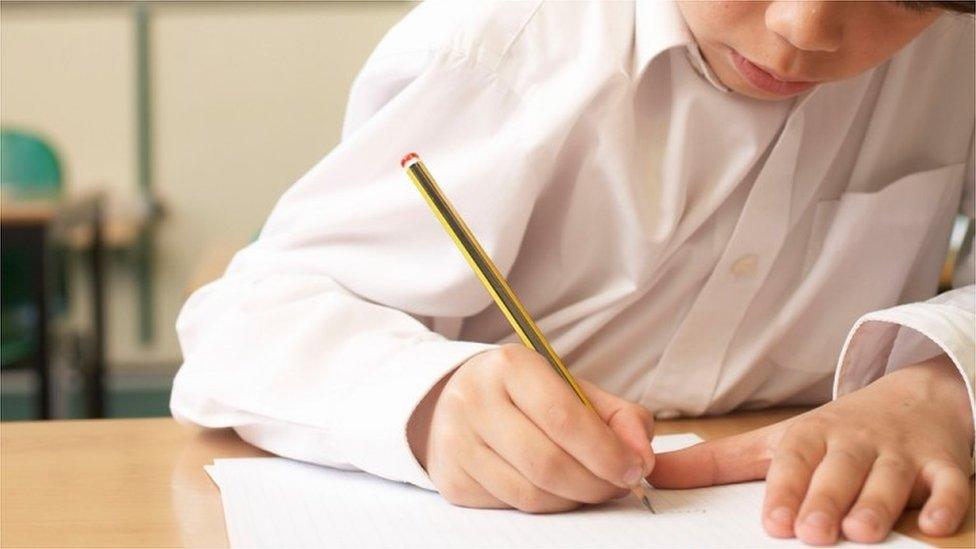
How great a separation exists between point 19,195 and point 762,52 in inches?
127

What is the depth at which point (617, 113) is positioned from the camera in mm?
896

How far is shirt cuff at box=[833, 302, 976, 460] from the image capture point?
77 centimetres

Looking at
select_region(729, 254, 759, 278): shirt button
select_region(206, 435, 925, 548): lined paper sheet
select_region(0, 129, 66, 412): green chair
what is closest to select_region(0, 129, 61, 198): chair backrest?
select_region(0, 129, 66, 412): green chair

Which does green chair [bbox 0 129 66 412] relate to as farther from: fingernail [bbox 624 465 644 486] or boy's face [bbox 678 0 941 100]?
fingernail [bbox 624 465 644 486]

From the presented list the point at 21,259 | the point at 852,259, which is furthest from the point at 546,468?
the point at 21,259

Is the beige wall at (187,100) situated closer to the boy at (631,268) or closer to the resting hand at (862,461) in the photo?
the boy at (631,268)

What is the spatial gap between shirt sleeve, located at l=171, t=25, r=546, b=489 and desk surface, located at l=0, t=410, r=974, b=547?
36mm

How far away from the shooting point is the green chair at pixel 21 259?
3258 mm

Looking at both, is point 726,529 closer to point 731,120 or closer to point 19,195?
point 731,120

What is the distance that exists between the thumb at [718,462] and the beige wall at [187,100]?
3.94 meters

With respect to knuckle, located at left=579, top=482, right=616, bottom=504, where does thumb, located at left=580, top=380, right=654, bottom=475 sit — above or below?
above

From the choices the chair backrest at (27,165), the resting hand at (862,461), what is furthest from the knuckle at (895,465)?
the chair backrest at (27,165)

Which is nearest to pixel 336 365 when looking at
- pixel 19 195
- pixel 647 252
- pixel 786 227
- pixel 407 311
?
pixel 407 311

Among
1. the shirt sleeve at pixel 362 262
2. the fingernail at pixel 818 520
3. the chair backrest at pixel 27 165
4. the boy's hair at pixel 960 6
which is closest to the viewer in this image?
the fingernail at pixel 818 520
